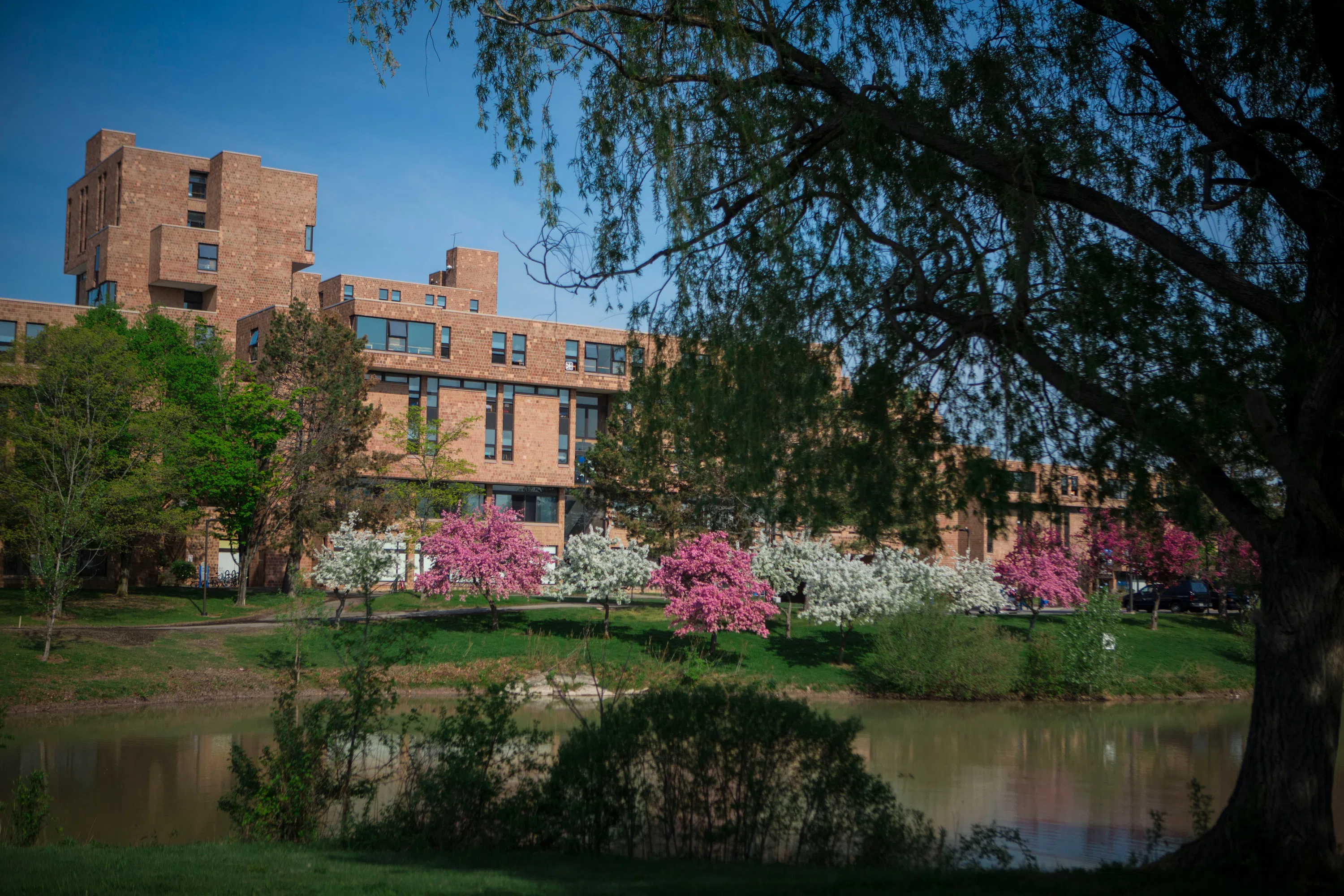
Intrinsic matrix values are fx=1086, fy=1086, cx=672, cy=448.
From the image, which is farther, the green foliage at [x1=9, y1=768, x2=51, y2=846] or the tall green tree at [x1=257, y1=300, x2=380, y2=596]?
the tall green tree at [x1=257, y1=300, x2=380, y2=596]

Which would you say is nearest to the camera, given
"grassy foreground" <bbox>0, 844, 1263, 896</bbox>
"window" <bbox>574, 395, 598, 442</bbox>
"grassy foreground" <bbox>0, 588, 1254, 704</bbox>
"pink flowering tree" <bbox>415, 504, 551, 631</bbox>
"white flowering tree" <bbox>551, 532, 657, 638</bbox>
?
"grassy foreground" <bbox>0, 844, 1263, 896</bbox>

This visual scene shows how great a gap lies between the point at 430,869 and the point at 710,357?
5636mm

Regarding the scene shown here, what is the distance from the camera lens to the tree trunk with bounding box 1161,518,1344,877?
30.6 ft

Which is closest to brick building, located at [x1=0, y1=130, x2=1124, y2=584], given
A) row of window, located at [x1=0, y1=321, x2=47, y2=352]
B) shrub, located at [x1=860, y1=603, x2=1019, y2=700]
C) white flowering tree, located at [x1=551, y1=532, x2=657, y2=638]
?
row of window, located at [x1=0, y1=321, x2=47, y2=352]

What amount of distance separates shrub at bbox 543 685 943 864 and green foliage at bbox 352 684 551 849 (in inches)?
19.6

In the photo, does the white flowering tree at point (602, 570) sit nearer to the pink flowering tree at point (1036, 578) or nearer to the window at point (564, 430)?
the pink flowering tree at point (1036, 578)

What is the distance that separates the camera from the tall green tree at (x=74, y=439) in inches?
1329

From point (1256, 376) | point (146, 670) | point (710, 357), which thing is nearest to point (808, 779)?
point (710, 357)

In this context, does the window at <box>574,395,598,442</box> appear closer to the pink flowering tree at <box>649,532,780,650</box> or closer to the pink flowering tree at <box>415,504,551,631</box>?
the pink flowering tree at <box>415,504,551,631</box>

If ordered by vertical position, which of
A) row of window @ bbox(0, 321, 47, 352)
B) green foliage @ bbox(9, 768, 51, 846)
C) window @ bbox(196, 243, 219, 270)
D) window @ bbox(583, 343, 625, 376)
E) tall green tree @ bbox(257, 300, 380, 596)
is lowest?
green foliage @ bbox(9, 768, 51, 846)

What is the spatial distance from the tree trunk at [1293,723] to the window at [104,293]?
55.6 metres

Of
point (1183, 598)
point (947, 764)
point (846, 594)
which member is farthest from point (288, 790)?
point (1183, 598)

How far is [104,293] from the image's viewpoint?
183 feet

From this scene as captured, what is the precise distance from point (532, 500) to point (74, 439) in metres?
25.1
